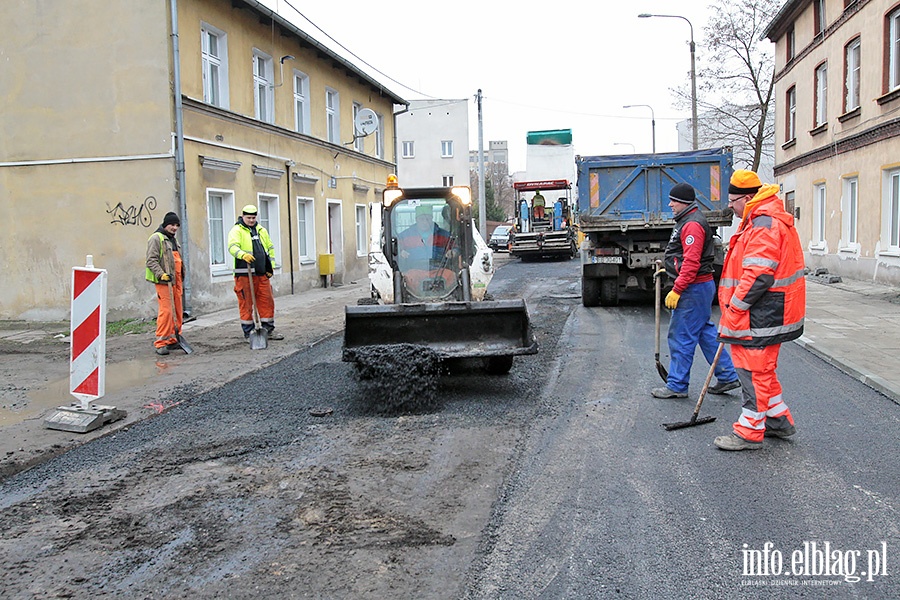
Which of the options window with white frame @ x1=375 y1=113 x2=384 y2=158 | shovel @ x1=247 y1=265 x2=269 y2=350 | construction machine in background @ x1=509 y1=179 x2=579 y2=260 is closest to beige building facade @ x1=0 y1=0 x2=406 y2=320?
shovel @ x1=247 y1=265 x2=269 y2=350

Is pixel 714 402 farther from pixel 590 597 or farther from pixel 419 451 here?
pixel 590 597

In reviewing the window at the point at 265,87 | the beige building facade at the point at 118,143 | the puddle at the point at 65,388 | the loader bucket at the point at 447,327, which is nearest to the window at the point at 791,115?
the window at the point at 265,87

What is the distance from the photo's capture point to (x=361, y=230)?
23.2 meters

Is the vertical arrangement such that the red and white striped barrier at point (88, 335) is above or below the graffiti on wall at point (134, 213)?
below

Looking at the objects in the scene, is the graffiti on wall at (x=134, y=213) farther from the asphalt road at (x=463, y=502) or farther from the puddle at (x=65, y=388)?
the asphalt road at (x=463, y=502)

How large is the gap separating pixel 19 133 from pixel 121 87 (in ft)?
7.42

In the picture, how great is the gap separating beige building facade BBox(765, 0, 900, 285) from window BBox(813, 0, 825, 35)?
0.03 metres

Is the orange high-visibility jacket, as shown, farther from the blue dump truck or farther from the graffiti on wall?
the graffiti on wall

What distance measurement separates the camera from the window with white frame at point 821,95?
66.5 feet

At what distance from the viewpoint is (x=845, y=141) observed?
18.2 m

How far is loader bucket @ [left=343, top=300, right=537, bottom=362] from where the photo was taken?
6.79m

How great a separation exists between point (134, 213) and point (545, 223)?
18.6m

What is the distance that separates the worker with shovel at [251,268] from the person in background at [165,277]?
74 centimetres

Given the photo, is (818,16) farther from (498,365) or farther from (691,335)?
(498,365)
